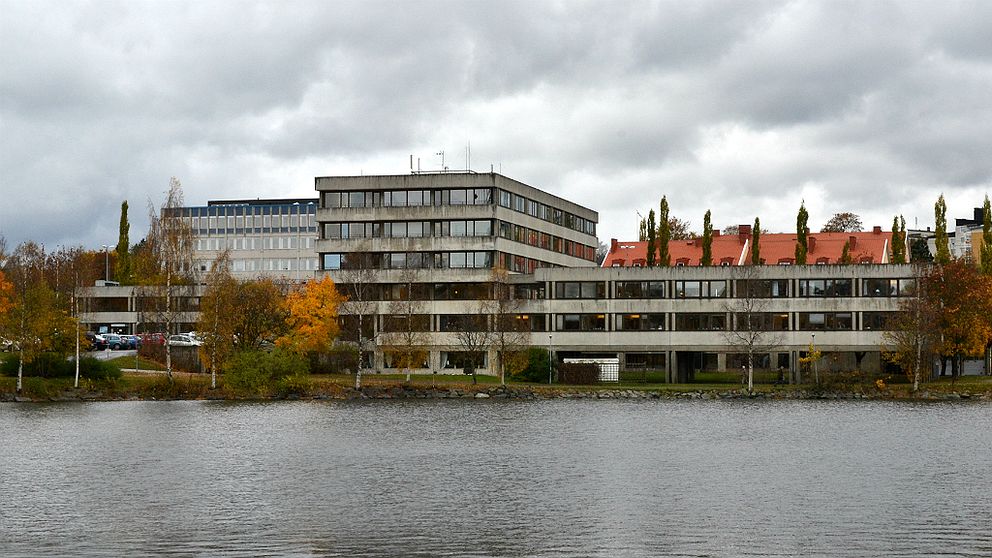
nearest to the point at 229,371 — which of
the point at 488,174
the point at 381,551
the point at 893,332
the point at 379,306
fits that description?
the point at 379,306

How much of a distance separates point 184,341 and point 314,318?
720 inches

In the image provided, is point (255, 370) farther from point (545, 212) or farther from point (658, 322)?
point (545, 212)

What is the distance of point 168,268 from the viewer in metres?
105

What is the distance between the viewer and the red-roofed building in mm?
147500

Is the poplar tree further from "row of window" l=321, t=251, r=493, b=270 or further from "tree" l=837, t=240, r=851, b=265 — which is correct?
"row of window" l=321, t=251, r=493, b=270

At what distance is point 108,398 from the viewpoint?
316 ft

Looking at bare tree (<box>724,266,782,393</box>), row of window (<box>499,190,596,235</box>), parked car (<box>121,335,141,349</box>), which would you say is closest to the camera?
bare tree (<box>724,266,782,393</box>)

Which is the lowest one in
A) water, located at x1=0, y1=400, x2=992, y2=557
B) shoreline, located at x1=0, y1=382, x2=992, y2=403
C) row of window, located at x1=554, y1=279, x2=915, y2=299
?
water, located at x1=0, y1=400, x2=992, y2=557

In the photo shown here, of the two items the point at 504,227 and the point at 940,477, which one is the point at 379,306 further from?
the point at 940,477

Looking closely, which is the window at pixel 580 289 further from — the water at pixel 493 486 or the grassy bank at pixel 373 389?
the water at pixel 493 486

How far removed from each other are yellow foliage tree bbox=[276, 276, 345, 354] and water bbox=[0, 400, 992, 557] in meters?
34.2

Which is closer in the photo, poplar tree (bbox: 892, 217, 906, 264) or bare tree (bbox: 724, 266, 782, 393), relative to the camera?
bare tree (bbox: 724, 266, 782, 393)

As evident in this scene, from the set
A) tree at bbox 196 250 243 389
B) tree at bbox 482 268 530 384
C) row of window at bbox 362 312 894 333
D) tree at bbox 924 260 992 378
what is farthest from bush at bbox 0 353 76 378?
tree at bbox 924 260 992 378

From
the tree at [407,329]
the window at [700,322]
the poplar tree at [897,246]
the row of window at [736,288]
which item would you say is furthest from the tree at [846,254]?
the tree at [407,329]
